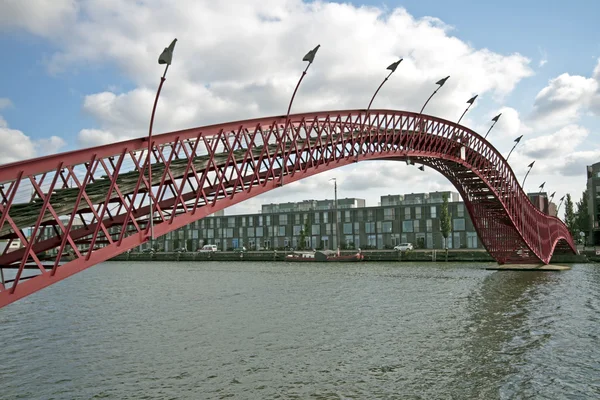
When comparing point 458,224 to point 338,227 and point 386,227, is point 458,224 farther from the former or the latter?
point 338,227

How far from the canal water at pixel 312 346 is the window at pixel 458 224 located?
77.8m

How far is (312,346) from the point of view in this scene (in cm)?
2356

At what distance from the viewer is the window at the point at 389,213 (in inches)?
5157

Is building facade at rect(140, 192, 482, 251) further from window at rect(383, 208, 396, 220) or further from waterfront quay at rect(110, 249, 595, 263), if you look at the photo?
waterfront quay at rect(110, 249, 595, 263)

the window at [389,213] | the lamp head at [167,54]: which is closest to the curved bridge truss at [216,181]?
the lamp head at [167,54]

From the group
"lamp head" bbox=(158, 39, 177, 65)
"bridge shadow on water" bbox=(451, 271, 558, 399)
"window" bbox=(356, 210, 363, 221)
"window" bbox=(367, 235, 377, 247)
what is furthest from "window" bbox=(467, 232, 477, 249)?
"lamp head" bbox=(158, 39, 177, 65)

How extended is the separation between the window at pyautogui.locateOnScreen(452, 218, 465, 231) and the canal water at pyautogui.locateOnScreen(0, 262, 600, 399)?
77.8 metres

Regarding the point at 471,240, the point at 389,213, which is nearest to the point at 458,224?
the point at 471,240

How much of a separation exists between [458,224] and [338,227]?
30.1 meters

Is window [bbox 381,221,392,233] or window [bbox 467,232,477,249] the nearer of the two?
window [bbox 467,232,477,249]

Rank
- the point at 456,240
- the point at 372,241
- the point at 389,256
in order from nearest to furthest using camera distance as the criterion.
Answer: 1. the point at 389,256
2. the point at 456,240
3. the point at 372,241

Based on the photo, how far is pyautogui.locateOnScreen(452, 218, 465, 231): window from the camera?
12100 centimetres

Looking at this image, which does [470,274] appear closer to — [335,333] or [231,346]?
[335,333]

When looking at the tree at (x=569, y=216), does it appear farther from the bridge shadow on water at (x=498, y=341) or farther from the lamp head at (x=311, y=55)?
the lamp head at (x=311, y=55)
